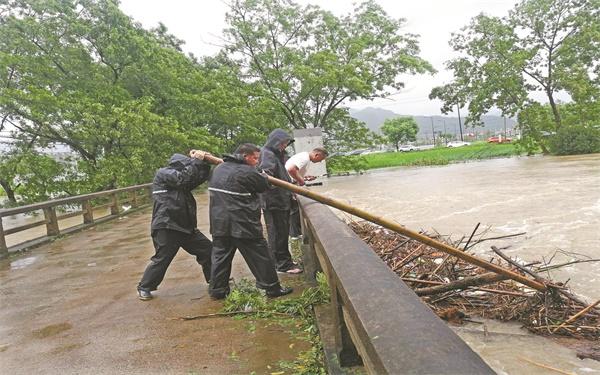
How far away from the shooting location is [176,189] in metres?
3.92

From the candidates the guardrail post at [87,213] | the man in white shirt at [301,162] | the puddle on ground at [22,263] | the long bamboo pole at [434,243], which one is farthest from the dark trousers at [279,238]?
the guardrail post at [87,213]

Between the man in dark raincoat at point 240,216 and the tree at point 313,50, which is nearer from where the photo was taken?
the man in dark raincoat at point 240,216

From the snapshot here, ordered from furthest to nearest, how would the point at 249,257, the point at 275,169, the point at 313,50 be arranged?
the point at 313,50 → the point at 275,169 → the point at 249,257

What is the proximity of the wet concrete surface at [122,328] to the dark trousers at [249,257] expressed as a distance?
368 millimetres

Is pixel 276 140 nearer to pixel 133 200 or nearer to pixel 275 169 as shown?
pixel 275 169

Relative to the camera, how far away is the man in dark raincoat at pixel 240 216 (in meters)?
3.55

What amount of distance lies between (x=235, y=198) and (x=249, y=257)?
0.57 meters

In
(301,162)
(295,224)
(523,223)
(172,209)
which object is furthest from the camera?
(523,223)

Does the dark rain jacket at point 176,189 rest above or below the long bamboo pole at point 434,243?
→ above

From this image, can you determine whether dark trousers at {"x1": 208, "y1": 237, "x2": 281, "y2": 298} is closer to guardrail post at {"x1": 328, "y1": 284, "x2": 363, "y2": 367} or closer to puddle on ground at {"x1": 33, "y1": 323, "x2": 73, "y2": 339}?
puddle on ground at {"x1": 33, "y1": 323, "x2": 73, "y2": 339}

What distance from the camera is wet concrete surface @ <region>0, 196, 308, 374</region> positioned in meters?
2.71

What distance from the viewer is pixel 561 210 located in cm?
707

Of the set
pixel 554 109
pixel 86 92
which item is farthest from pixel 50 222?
pixel 554 109

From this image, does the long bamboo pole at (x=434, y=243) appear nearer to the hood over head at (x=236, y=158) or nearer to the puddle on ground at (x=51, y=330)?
the hood over head at (x=236, y=158)
